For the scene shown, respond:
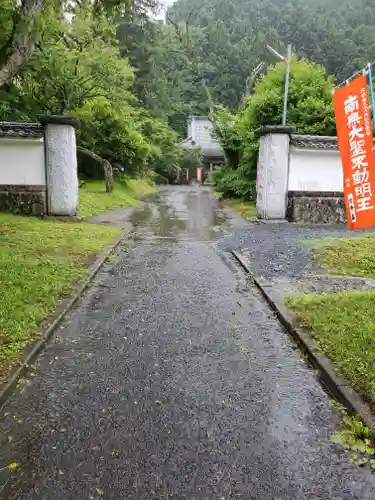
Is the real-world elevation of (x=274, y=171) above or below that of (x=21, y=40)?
below

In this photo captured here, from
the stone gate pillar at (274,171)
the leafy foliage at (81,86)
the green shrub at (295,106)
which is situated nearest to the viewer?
the stone gate pillar at (274,171)

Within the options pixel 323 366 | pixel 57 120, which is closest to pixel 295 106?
pixel 57 120

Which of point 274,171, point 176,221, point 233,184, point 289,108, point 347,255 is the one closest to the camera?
point 347,255

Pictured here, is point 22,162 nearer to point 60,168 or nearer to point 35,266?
point 60,168

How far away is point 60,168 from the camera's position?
11.1 metres

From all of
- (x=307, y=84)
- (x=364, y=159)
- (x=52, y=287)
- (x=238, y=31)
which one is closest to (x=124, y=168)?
(x=307, y=84)

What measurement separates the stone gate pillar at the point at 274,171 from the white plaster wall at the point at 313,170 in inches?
11.0

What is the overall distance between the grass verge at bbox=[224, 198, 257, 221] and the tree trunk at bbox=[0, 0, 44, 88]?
792 cm

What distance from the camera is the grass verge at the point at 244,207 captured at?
13.6 metres

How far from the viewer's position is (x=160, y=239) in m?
10.1

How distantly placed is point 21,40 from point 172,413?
5995 millimetres

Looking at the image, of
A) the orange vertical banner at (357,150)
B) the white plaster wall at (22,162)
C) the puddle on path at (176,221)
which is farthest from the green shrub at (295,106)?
the orange vertical banner at (357,150)

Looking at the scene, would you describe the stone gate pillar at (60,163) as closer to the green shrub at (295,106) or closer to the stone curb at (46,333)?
the stone curb at (46,333)

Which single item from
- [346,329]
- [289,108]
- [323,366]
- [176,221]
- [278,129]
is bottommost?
[323,366]
